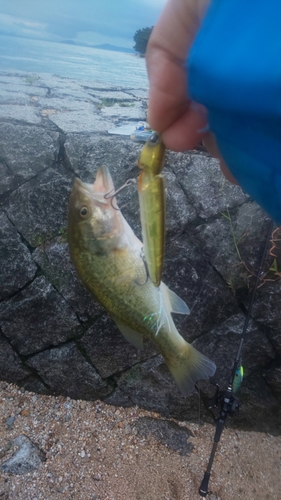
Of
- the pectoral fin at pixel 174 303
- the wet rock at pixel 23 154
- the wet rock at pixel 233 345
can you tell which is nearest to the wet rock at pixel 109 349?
the wet rock at pixel 233 345

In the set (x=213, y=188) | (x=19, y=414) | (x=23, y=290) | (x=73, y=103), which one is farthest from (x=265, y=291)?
(x=73, y=103)

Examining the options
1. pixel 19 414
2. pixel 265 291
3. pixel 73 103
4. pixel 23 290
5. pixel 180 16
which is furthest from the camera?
pixel 73 103

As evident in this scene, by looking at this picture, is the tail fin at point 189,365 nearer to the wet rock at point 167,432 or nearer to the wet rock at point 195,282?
the wet rock at point 195,282

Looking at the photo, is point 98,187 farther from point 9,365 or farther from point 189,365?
point 9,365

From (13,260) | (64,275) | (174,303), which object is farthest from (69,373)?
(174,303)

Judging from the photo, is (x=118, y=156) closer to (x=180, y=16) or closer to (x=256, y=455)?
(x=180, y=16)

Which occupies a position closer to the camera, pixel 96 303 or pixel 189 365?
pixel 189 365

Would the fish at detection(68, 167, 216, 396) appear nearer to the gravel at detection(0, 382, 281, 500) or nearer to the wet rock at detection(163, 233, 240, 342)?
the wet rock at detection(163, 233, 240, 342)
